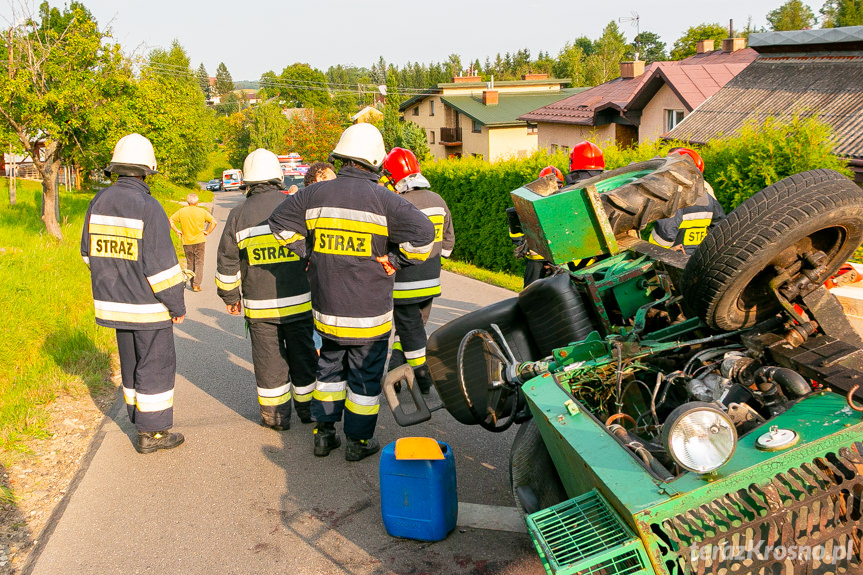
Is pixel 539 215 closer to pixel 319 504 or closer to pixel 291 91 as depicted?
pixel 319 504

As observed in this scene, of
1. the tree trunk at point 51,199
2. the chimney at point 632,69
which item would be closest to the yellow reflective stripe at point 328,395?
the tree trunk at point 51,199

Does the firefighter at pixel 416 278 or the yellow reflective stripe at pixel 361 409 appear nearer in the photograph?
the yellow reflective stripe at pixel 361 409

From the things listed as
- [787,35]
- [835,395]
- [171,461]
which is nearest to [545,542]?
[835,395]

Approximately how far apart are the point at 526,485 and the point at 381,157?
249 centimetres

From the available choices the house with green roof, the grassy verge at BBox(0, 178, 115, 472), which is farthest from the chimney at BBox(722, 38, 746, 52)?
the grassy verge at BBox(0, 178, 115, 472)

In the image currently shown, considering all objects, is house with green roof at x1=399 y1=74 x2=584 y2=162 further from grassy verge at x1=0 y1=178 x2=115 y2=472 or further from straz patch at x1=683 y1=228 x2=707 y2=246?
straz patch at x1=683 y1=228 x2=707 y2=246

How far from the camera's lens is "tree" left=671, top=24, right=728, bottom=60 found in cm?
5922

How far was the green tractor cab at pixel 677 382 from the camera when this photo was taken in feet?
8.08

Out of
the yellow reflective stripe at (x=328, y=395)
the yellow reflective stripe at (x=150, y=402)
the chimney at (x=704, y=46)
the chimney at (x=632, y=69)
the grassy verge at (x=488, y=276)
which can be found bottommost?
the grassy verge at (x=488, y=276)

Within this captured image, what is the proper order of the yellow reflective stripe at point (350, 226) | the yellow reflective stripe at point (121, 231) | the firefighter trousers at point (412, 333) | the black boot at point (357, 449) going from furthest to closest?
1. the firefighter trousers at point (412, 333)
2. the yellow reflective stripe at point (121, 231)
3. the black boot at point (357, 449)
4. the yellow reflective stripe at point (350, 226)

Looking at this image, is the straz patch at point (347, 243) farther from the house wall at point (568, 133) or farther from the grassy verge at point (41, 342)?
the house wall at point (568, 133)

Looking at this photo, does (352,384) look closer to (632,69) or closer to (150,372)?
(150,372)

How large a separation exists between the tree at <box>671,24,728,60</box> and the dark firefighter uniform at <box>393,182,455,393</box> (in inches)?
2281

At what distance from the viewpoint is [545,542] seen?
8.74 ft
